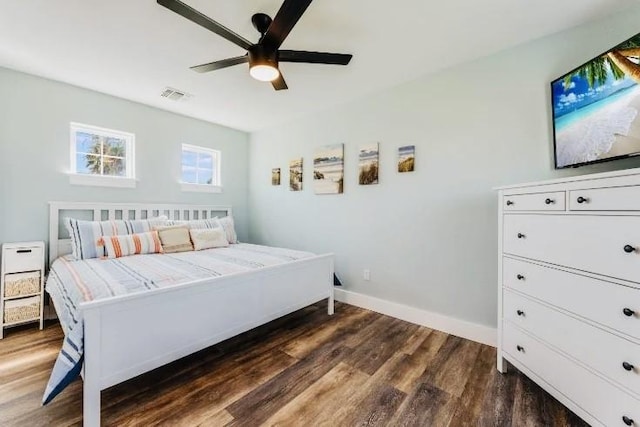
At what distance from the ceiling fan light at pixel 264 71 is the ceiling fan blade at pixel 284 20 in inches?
5.1

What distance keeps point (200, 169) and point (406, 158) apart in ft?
9.82

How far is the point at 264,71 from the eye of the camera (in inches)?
71.8

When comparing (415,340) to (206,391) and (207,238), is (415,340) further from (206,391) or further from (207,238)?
(207,238)

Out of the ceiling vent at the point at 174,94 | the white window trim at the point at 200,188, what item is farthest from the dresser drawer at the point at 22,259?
the ceiling vent at the point at 174,94

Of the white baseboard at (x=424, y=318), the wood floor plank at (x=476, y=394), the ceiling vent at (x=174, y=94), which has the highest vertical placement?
the ceiling vent at (x=174, y=94)

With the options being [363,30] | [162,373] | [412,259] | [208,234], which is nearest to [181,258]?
[208,234]

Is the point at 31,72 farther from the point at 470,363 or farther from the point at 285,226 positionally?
the point at 470,363

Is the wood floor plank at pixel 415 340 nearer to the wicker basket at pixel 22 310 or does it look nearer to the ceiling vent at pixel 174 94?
the wicker basket at pixel 22 310

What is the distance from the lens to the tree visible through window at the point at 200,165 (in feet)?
12.7

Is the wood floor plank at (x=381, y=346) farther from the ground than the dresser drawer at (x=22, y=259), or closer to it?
closer to it

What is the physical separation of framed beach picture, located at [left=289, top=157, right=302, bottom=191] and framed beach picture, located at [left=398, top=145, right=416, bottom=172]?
4.74 ft

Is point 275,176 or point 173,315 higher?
point 275,176

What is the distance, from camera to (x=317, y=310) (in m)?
3.01

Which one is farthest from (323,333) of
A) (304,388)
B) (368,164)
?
(368,164)
